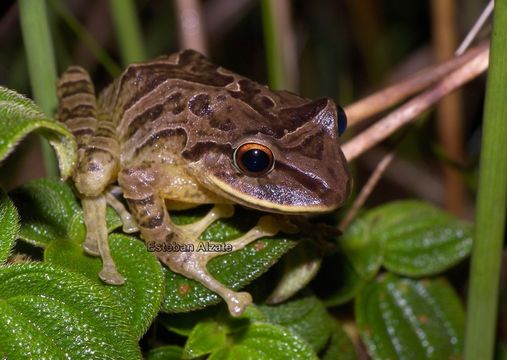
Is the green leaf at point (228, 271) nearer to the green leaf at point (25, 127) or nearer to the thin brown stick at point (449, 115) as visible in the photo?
the green leaf at point (25, 127)

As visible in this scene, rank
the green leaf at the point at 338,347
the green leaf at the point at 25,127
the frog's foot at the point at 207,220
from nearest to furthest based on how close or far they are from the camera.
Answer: the green leaf at the point at 25,127
the frog's foot at the point at 207,220
the green leaf at the point at 338,347

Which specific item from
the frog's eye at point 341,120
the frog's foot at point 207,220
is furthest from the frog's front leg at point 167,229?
the frog's eye at point 341,120

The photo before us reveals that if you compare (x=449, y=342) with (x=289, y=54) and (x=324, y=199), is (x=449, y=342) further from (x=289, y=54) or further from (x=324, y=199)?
(x=289, y=54)

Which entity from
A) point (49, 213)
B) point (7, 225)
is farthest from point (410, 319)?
point (7, 225)

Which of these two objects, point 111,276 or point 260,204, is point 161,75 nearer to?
point 260,204

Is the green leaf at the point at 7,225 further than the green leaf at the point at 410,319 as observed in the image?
No

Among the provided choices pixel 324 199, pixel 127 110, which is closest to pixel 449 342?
pixel 324 199
